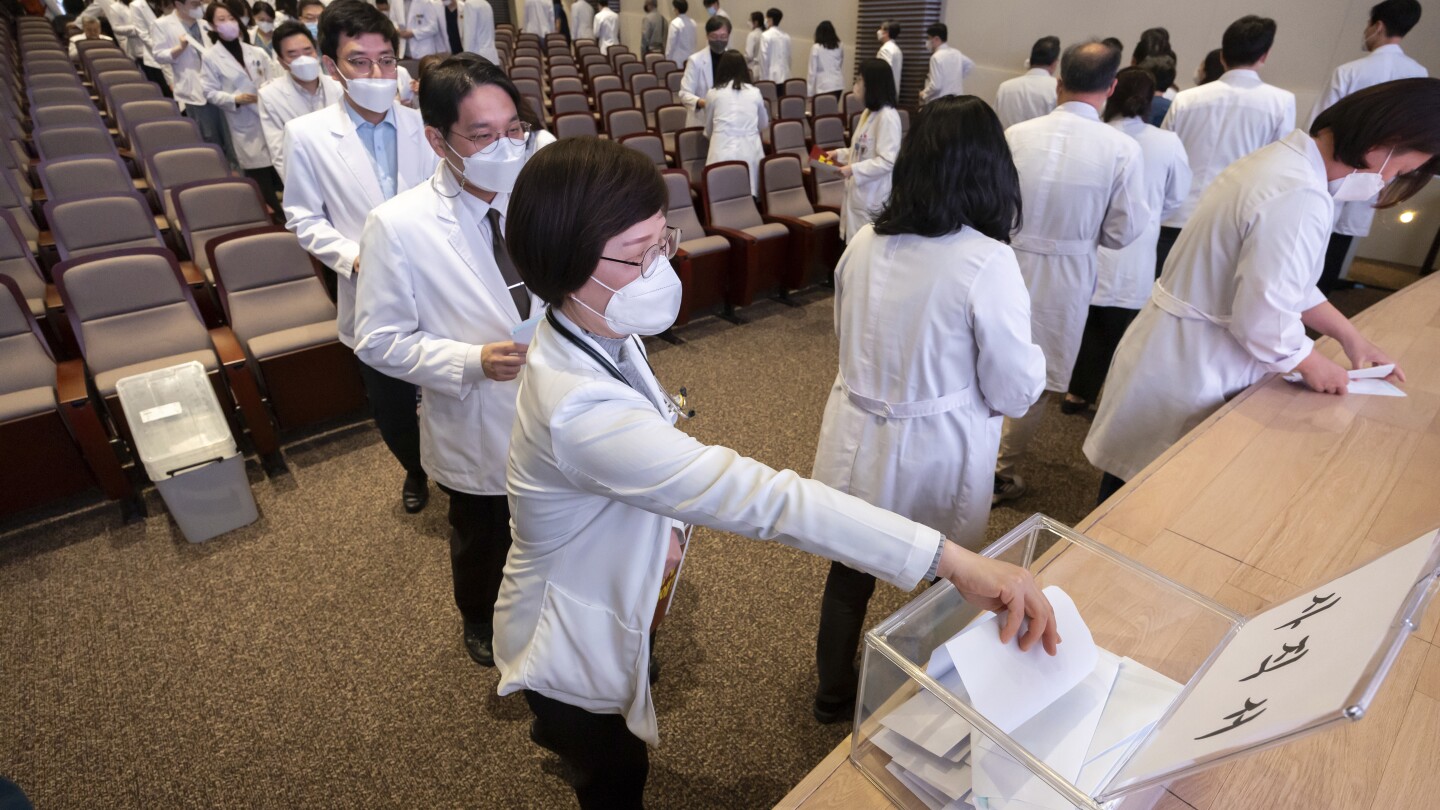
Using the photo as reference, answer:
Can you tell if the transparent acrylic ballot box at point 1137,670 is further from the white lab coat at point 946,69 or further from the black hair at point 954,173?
the white lab coat at point 946,69

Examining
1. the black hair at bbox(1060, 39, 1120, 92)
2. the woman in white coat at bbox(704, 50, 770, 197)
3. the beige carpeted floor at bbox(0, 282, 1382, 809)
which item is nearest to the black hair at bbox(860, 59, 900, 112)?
the black hair at bbox(1060, 39, 1120, 92)

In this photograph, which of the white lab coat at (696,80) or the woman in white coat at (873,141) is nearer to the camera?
the woman in white coat at (873,141)

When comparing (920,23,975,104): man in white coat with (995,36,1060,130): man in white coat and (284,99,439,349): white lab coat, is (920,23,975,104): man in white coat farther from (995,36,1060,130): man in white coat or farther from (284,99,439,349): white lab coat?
(284,99,439,349): white lab coat

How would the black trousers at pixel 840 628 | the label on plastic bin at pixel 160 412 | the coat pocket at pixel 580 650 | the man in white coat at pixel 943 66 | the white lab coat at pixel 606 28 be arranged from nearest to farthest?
the coat pocket at pixel 580 650
the black trousers at pixel 840 628
the label on plastic bin at pixel 160 412
the man in white coat at pixel 943 66
the white lab coat at pixel 606 28

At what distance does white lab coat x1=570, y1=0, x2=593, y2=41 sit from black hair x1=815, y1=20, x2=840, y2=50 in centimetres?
462

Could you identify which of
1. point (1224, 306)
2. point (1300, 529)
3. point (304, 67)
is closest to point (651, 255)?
point (1300, 529)

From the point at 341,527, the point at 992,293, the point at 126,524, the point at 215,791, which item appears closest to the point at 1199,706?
the point at 992,293

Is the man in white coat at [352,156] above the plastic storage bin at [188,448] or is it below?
above

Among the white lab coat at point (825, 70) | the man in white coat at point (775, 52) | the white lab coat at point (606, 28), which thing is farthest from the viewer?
the white lab coat at point (606, 28)

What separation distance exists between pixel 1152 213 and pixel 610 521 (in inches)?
115

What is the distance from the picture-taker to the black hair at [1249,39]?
344 centimetres

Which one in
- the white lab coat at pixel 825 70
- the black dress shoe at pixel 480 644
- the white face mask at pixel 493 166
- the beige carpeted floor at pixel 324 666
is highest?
the white face mask at pixel 493 166

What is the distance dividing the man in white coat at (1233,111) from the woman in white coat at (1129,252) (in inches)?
22.3

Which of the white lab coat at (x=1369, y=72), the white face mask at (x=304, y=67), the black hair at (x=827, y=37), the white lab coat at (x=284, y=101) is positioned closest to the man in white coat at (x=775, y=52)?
the black hair at (x=827, y=37)
